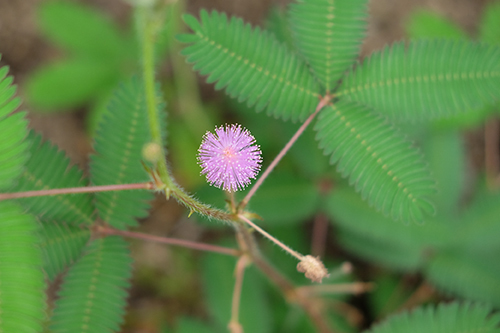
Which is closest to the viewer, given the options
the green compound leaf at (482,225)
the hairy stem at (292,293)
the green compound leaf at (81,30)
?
the hairy stem at (292,293)

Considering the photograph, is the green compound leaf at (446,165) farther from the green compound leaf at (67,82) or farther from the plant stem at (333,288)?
the green compound leaf at (67,82)

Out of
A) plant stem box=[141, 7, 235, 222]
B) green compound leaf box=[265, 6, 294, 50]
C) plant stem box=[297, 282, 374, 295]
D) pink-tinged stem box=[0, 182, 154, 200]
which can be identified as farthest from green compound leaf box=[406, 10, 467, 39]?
pink-tinged stem box=[0, 182, 154, 200]

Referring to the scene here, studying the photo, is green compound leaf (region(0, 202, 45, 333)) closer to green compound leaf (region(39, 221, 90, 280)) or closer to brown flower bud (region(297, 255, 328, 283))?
green compound leaf (region(39, 221, 90, 280))

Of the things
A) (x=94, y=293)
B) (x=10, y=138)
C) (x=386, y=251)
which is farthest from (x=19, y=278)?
(x=386, y=251)

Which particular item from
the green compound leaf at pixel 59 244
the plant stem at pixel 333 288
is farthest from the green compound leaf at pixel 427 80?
the green compound leaf at pixel 59 244

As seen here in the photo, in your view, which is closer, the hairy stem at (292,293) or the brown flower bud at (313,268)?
the brown flower bud at (313,268)

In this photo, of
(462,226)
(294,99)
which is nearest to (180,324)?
(294,99)

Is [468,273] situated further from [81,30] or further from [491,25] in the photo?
[81,30]
